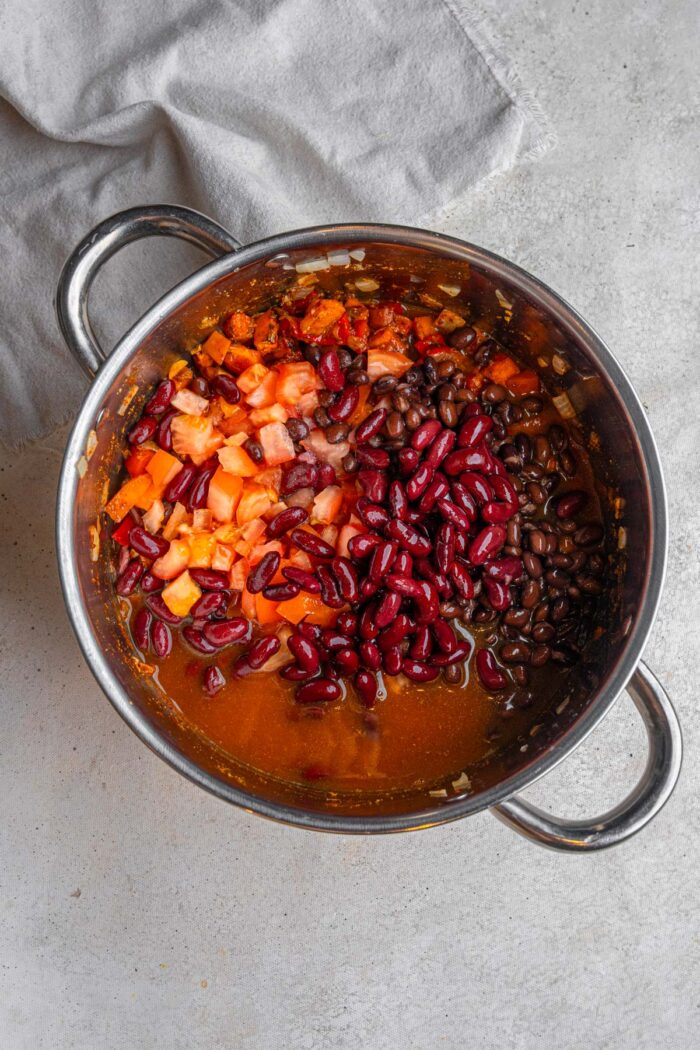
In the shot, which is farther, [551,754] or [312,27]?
[312,27]

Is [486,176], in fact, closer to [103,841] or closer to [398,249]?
[398,249]

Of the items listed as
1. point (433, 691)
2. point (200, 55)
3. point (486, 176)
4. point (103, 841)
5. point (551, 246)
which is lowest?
point (103, 841)

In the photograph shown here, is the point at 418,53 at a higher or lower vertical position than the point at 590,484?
higher

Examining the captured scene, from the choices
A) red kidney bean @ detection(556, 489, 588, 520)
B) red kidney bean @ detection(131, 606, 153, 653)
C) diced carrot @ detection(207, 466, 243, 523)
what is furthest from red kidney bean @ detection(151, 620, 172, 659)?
red kidney bean @ detection(556, 489, 588, 520)

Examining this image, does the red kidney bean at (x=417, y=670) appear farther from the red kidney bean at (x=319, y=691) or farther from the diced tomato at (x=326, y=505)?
the diced tomato at (x=326, y=505)

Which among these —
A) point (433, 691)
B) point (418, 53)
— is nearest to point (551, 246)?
point (418, 53)

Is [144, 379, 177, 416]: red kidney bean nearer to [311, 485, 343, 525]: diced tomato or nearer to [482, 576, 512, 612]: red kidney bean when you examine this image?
[311, 485, 343, 525]: diced tomato
